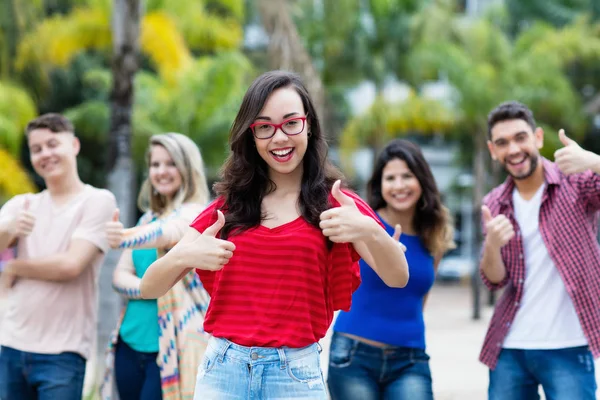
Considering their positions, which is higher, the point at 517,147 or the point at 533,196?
the point at 517,147

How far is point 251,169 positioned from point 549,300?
1.69m

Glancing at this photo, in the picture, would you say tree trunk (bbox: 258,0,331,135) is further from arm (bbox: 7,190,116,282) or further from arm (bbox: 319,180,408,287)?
arm (bbox: 319,180,408,287)

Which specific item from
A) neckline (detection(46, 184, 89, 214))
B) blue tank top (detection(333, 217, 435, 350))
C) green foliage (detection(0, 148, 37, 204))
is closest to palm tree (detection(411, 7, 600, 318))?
green foliage (detection(0, 148, 37, 204))

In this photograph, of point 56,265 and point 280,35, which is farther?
point 280,35

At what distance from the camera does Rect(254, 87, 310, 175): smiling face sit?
2582mm

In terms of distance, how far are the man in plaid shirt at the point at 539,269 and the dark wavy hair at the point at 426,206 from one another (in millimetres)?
250

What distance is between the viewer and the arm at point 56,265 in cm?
376

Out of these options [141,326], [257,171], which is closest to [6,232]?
[141,326]

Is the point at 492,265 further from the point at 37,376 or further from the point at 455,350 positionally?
the point at 455,350

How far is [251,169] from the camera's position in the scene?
271 centimetres

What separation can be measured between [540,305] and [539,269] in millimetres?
168

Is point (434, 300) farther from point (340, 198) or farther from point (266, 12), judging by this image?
point (340, 198)

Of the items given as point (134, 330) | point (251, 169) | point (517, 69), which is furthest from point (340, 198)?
point (517, 69)

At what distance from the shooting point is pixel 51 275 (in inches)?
148
